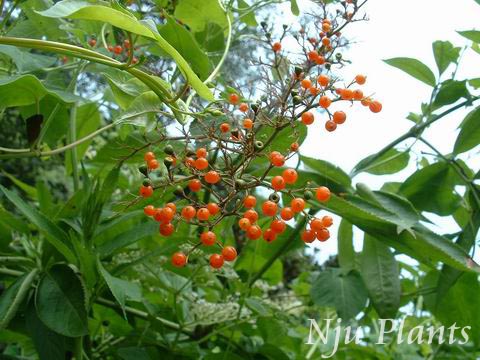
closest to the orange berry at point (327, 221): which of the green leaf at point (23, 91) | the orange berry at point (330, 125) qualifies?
the orange berry at point (330, 125)

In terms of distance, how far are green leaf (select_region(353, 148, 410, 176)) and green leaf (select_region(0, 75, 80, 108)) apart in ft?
1.75

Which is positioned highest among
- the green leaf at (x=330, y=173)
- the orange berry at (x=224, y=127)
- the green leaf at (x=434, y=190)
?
the green leaf at (x=434, y=190)

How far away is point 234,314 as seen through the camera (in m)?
1.17

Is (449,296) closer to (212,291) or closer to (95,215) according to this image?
(212,291)

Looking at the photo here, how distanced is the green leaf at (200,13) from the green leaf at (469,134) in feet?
1.45

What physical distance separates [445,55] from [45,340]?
2.66ft

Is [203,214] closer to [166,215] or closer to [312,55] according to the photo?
[166,215]

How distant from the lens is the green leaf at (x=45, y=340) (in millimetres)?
843

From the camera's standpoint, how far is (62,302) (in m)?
0.83

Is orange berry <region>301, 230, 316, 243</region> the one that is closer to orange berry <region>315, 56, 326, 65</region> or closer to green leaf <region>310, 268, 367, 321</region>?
orange berry <region>315, 56, 326, 65</region>

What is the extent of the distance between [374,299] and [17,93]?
0.62 meters

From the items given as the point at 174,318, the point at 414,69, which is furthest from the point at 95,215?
the point at 414,69

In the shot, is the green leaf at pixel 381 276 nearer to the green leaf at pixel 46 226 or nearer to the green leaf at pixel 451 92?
the green leaf at pixel 451 92

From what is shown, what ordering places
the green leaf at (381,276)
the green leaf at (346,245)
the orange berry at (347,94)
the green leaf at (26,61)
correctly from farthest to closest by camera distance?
the green leaf at (346,245) < the green leaf at (381,276) < the green leaf at (26,61) < the orange berry at (347,94)
